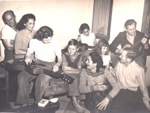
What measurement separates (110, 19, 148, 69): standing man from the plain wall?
10.5 inches

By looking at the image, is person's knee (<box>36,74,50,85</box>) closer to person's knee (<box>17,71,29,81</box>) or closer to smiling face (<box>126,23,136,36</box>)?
person's knee (<box>17,71,29,81</box>)

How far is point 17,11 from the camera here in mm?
2244

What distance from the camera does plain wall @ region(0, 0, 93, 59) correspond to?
224cm

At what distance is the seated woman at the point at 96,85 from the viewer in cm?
228

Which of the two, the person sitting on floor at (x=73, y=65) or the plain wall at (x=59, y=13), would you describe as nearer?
the plain wall at (x=59, y=13)

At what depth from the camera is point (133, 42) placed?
234 centimetres

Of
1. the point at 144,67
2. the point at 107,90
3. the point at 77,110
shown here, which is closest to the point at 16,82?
the point at 77,110

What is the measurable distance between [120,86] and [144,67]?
25cm

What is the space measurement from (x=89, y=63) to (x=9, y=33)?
68 centimetres

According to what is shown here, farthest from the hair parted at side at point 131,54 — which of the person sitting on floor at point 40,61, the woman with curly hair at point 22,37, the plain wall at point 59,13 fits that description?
the woman with curly hair at point 22,37

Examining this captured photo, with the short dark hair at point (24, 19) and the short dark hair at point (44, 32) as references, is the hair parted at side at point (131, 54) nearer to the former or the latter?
the short dark hair at point (44, 32)

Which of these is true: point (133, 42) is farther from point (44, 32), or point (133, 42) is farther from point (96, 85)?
point (44, 32)

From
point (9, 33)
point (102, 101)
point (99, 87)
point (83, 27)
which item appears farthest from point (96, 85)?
point (9, 33)

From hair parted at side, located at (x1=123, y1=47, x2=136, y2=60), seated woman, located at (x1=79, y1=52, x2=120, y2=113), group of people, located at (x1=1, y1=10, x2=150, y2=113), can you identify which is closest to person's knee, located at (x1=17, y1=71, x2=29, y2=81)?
group of people, located at (x1=1, y1=10, x2=150, y2=113)
